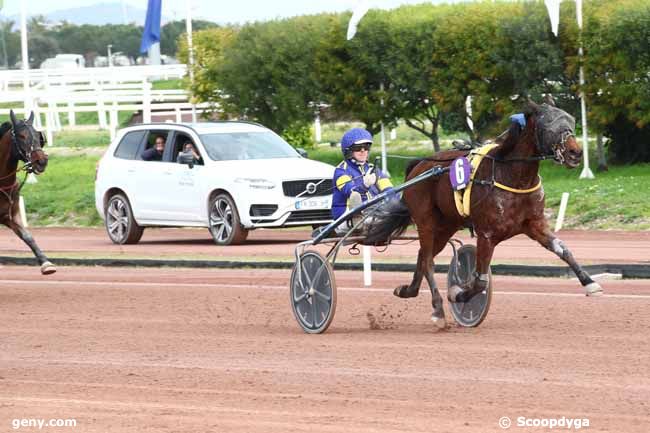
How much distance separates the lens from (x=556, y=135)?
1025cm

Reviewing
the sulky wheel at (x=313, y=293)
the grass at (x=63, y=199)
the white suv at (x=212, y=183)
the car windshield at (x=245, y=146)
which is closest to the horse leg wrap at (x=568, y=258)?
the sulky wheel at (x=313, y=293)

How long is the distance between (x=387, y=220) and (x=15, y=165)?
5.31m

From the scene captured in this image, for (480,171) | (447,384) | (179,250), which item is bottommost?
(179,250)

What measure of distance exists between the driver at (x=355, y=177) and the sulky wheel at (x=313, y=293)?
21.5 inches

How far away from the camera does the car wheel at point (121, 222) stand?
21844mm

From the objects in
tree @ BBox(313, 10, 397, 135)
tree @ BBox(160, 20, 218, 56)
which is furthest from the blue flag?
tree @ BBox(160, 20, 218, 56)

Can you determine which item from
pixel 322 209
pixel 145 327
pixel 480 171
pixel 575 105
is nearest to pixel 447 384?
pixel 480 171

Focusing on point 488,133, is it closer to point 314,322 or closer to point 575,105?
point 575,105

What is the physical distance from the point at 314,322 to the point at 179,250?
29.1ft

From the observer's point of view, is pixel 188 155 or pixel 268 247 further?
pixel 188 155

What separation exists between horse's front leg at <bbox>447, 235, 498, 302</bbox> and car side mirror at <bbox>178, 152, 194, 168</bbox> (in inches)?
401

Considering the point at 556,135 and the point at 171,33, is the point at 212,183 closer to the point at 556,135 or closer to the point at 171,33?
the point at 556,135

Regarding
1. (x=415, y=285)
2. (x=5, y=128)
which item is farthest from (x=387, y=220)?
(x=5, y=128)

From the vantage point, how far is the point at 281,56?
2817 cm
